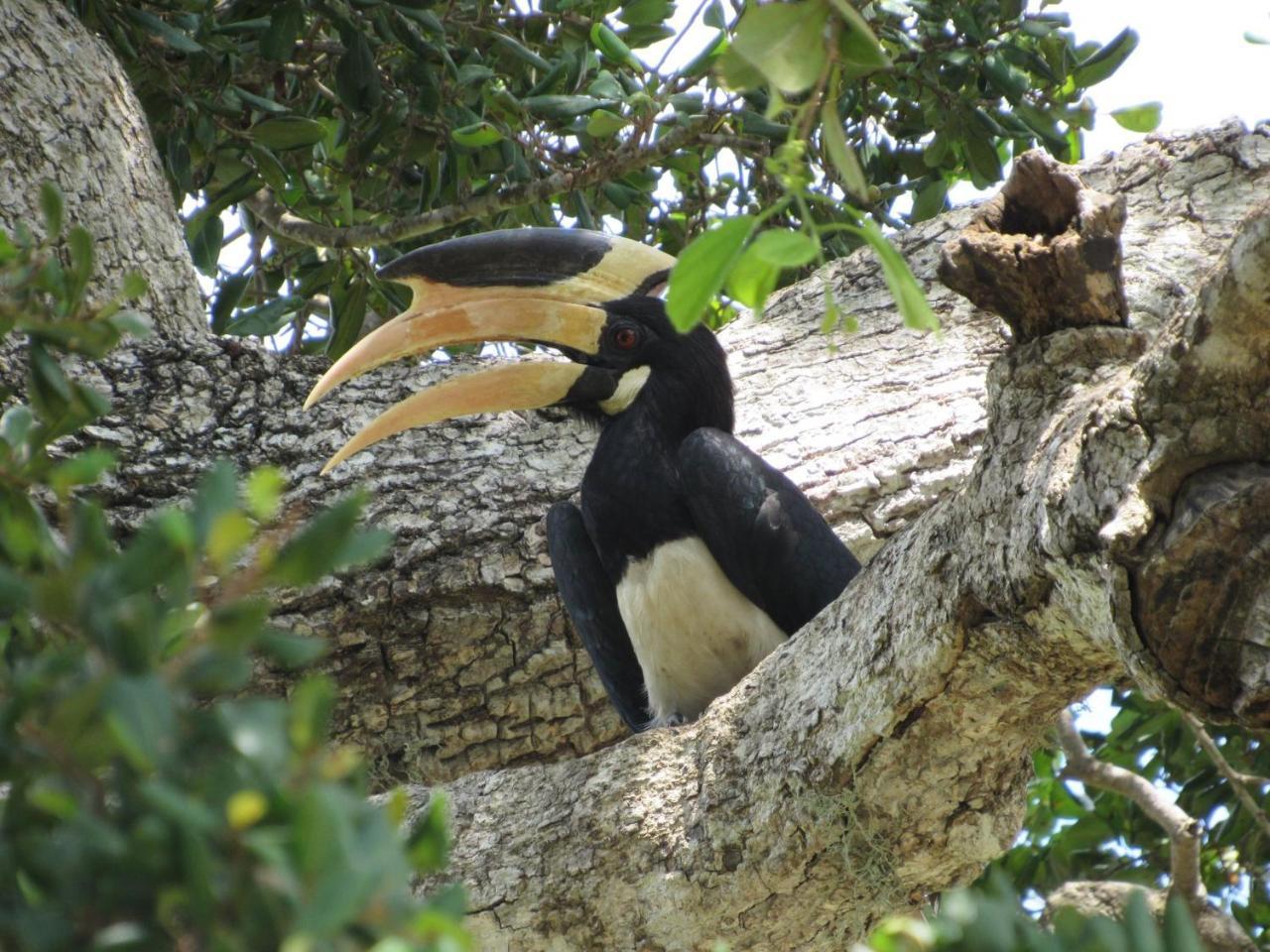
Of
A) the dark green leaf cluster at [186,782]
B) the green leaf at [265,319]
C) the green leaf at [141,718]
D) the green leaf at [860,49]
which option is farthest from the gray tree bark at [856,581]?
the green leaf at [141,718]

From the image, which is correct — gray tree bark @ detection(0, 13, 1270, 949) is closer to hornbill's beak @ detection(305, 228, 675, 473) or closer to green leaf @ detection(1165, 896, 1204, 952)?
hornbill's beak @ detection(305, 228, 675, 473)

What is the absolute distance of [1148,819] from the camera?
5.14 meters

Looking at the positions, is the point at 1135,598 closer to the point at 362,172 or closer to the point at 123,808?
the point at 123,808

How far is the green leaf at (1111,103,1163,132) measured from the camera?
4.45 metres

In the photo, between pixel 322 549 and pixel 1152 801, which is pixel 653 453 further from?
pixel 322 549

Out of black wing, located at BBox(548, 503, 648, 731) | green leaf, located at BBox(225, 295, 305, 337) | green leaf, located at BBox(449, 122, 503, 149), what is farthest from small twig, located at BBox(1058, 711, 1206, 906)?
green leaf, located at BBox(225, 295, 305, 337)

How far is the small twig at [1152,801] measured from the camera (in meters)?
4.28

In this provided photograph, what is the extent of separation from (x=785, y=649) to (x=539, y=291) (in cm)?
Answer: 159

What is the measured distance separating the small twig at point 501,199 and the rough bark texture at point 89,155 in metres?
0.73

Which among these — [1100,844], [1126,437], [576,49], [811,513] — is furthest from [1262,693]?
[1100,844]

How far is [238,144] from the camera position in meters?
4.74

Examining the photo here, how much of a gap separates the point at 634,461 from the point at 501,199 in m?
1.15

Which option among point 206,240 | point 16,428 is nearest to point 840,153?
point 16,428

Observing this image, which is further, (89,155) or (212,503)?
(89,155)
